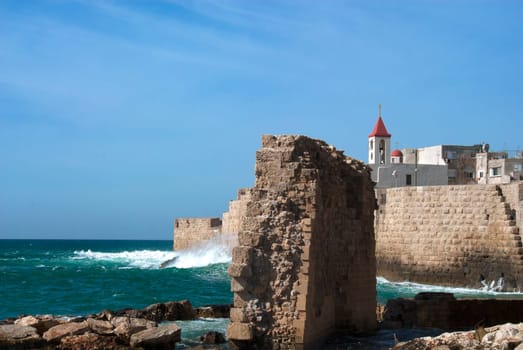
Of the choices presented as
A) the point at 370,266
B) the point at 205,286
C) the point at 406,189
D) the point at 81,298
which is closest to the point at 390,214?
the point at 406,189

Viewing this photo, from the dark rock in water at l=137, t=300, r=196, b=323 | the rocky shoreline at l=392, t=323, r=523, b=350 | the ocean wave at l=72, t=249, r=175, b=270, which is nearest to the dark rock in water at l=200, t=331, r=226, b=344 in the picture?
the dark rock in water at l=137, t=300, r=196, b=323

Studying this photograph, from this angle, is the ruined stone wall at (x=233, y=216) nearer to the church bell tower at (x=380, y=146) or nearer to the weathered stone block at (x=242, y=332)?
the church bell tower at (x=380, y=146)

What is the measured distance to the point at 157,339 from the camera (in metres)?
11.0

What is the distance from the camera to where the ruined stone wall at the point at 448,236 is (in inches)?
885

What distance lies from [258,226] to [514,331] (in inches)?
153

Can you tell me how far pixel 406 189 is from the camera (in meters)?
25.8

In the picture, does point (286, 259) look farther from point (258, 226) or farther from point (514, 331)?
point (514, 331)

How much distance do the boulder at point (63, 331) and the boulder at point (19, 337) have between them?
5.7 inches

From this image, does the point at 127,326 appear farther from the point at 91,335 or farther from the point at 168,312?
the point at 168,312

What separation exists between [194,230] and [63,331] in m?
34.2

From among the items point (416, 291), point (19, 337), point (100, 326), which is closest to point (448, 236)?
point (416, 291)

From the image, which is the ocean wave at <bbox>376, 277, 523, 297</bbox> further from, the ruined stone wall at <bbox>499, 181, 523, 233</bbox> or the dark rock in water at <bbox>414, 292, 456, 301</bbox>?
the dark rock in water at <bbox>414, 292, 456, 301</bbox>

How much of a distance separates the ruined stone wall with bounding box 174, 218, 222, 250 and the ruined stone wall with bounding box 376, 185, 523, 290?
17726 mm

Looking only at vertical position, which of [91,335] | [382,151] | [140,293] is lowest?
[140,293]
